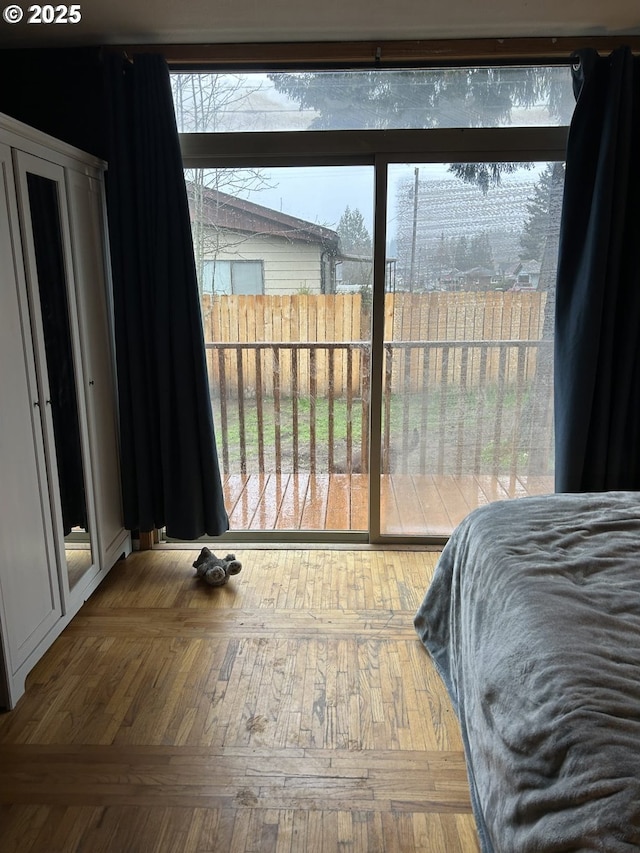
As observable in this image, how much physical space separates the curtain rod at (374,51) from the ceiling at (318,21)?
3 cm

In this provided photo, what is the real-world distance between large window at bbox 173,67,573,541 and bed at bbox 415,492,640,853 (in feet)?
3.54

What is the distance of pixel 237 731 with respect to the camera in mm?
1825

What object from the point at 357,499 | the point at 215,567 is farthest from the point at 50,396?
the point at 357,499

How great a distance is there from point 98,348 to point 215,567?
1.18 meters

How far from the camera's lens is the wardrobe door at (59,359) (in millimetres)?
2061

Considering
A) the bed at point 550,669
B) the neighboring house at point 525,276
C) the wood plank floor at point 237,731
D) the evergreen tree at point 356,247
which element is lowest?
the wood plank floor at point 237,731

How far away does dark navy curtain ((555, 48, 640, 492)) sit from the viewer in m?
2.45

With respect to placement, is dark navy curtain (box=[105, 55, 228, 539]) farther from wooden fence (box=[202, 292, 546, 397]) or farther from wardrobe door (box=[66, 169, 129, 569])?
wooden fence (box=[202, 292, 546, 397])

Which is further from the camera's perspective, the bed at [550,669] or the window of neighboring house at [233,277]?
the window of neighboring house at [233,277]

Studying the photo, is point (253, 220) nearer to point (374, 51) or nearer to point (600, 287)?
point (374, 51)

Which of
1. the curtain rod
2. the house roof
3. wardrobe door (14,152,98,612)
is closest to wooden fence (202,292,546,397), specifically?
the house roof

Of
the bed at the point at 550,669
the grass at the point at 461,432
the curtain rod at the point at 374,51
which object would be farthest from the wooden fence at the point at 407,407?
the curtain rod at the point at 374,51

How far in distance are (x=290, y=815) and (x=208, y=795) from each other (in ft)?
0.80

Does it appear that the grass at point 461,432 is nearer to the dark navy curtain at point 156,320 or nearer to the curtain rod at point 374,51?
the dark navy curtain at point 156,320
